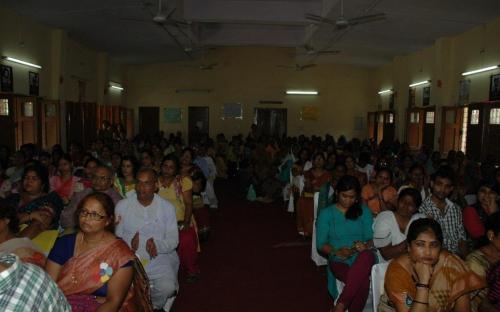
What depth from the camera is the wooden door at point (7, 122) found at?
7742mm

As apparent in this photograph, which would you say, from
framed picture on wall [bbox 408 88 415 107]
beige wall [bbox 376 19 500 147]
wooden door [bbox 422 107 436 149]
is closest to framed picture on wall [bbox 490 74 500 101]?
beige wall [bbox 376 19 500 147]

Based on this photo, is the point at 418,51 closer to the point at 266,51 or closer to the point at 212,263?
the point at 266,51

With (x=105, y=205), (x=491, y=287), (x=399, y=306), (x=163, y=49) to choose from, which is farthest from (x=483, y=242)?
(x=163, y=49)

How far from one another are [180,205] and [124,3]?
203 inches

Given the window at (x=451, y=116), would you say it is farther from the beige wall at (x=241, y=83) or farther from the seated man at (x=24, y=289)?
the seated man at (x=24, y=289)

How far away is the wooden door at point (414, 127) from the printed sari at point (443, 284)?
9.79 metres

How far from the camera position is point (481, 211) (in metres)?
4.12

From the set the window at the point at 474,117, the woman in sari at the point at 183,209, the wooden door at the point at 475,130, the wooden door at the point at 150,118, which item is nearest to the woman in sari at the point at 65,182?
the woman in sari at the point at 183,209

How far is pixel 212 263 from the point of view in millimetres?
5086

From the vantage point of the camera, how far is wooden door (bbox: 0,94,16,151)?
7.74 m

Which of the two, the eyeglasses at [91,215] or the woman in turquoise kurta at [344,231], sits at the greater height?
the eyeglasses at [91,215]

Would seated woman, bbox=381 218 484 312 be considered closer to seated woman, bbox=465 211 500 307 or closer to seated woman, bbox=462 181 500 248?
seated woman, bbox=465 211 500 307

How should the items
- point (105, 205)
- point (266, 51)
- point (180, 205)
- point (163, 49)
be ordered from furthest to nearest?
point (266, 51) → point (163, 49) → point (180, 205) → point (105, 205)

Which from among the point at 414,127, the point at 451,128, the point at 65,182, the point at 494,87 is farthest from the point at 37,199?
the point at 414,127
